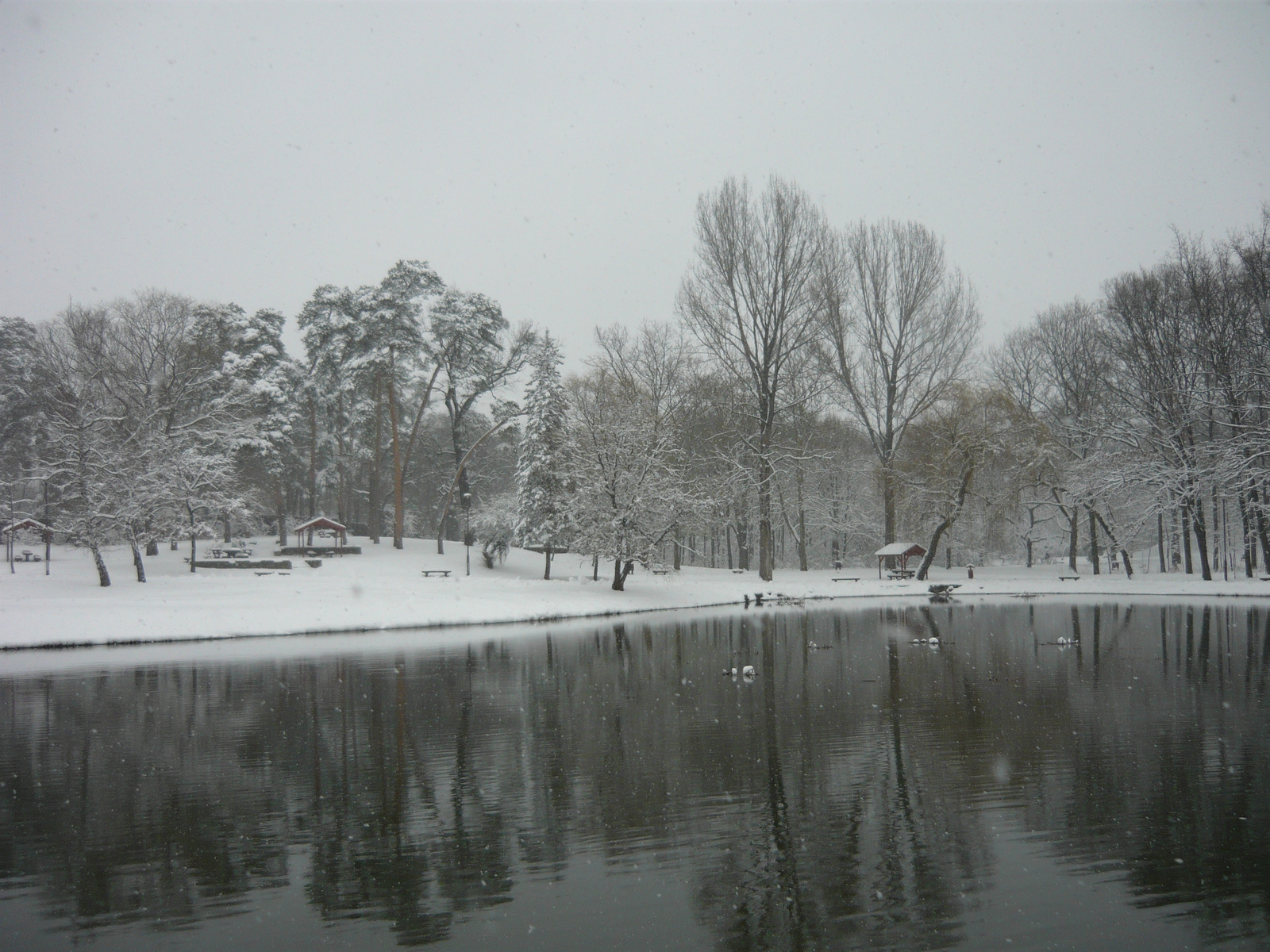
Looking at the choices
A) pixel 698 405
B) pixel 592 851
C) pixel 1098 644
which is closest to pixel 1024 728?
pixel 592 851

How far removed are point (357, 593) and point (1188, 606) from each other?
32619 millimetres

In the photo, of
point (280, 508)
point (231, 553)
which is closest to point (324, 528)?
point (280, 508)

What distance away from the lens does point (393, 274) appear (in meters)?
52.7

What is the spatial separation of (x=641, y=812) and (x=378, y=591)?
2711 centimetres

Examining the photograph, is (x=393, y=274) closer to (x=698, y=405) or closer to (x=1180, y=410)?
(x=698, y=405)

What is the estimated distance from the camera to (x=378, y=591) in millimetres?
33875

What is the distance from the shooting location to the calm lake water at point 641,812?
20.8ft

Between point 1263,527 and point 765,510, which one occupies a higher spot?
point 765,510

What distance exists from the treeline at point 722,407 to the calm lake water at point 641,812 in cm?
2418

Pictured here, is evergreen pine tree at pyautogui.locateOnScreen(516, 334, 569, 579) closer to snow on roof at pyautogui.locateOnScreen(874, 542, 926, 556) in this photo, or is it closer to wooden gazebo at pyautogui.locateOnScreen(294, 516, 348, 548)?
wooden gazebo at pyautogui.locateOnScreen(294, 516, 348, 548)

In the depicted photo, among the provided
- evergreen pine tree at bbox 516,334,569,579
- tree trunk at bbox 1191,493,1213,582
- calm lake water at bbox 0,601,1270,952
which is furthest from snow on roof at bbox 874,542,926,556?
calm lake water at bbox 0,601,1270,952

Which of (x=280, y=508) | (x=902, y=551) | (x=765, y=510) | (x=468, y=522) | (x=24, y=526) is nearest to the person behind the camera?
(x=765, y=510)

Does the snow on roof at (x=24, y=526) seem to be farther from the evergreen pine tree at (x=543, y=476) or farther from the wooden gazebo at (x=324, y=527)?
the evergreen pine tree at (x=543, y=476)

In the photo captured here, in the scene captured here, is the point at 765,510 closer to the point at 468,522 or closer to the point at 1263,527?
the point at 468,522
